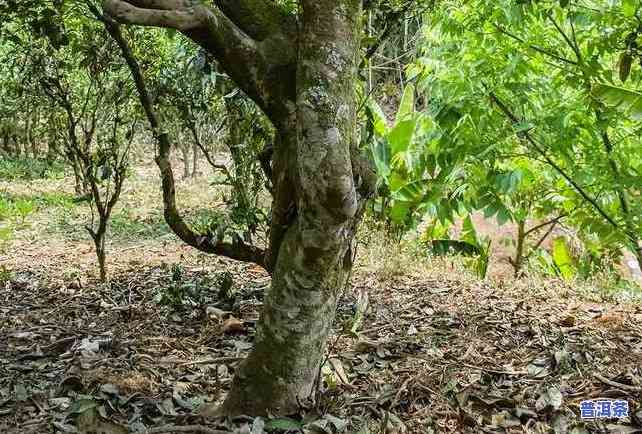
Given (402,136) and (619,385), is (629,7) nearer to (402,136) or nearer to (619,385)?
(619,385)

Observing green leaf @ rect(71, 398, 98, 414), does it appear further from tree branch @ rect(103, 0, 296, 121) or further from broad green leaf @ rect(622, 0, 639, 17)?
broad green leaf @ rect(622, 0, 639, 17)

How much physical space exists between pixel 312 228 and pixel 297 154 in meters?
0.28

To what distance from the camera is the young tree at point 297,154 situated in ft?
7.96

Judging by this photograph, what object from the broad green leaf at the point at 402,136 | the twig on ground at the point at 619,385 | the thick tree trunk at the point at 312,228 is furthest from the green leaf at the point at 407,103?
the thick tree trunk at the point at 312,228

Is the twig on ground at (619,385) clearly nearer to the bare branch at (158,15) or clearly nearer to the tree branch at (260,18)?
the tree branch at (260,18)

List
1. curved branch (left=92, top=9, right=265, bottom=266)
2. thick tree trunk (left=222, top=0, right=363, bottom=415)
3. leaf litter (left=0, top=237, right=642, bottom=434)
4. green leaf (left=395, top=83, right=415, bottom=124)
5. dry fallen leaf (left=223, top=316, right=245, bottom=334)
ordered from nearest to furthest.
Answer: thick tree trunk (left=222, top=0, right=363, bottom=415), leaf litter (left=0, top=237, right=642, bottom=434), curved branch (left=92, top=9, right=265, bottom=266), dry fallen leaf (left=223, top=316, right=245, bottom=334), green leaf (left=395, top=83, right=415, bottom=124)

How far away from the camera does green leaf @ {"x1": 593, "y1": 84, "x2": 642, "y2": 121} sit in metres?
3.21

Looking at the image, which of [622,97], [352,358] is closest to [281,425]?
[352,358]

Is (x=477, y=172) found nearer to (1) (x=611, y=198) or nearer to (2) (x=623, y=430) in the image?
(1) (x=611, y=198)

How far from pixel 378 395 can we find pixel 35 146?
19.8 m

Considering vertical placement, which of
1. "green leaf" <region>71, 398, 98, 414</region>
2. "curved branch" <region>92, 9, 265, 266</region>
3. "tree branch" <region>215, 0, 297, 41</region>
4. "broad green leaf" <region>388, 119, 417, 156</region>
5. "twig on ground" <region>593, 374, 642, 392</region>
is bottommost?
"green leaf" <region>71, 398, 98, 414</region>

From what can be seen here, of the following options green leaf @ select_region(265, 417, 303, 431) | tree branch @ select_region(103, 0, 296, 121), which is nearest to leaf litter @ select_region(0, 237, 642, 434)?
green leaf @ select_region(265, 417, 303, 431)

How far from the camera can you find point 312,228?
253 centimetres

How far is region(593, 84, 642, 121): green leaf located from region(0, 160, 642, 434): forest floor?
51.5 inches
